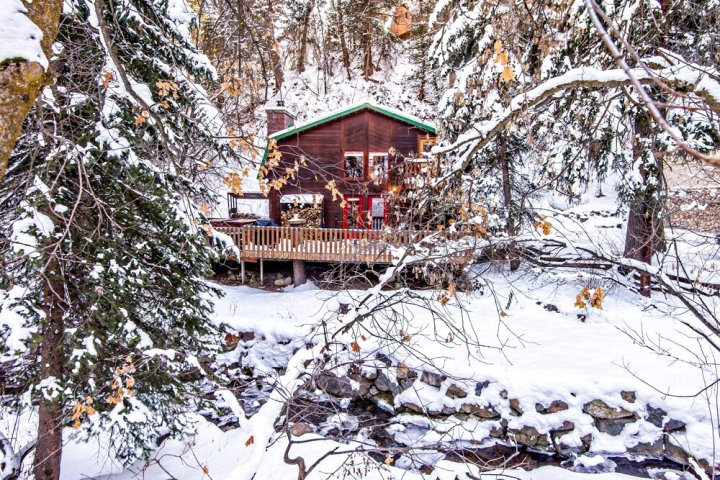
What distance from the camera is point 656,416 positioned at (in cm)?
733

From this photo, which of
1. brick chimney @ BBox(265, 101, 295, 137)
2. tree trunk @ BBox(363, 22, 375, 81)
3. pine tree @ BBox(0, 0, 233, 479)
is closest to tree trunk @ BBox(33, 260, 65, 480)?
pine tree @ BBox(0, 0, 233, 479)

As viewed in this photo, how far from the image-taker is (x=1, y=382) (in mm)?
5609

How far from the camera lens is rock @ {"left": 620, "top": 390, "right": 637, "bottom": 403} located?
7562mm

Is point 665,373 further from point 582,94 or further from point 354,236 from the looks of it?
point 354,236

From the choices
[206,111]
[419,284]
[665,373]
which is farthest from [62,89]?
[665,373]

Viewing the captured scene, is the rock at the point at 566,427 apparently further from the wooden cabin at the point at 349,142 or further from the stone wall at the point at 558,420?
the wooden cabin at the point at 349,142

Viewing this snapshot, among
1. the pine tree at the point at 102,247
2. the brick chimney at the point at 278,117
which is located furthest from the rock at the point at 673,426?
the brick chimney at the point at 278,117

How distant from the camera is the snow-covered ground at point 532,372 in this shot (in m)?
6.73

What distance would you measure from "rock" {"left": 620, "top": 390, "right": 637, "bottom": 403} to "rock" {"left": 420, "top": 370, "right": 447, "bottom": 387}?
337 centimetres

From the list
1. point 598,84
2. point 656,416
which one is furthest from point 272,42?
point 656,416

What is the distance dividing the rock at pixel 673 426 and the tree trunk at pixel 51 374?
9592 millimetres

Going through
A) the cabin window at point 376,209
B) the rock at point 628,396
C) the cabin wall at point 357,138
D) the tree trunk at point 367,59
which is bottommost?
the rock at point 628,396

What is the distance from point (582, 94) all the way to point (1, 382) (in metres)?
8.41

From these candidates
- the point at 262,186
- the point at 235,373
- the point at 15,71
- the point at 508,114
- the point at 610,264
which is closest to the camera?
the point at 15,71
